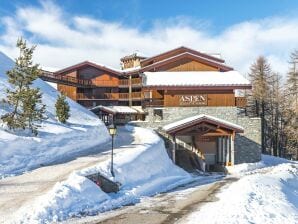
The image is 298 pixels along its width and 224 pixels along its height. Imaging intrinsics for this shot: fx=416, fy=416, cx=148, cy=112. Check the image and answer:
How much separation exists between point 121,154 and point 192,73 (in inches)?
945

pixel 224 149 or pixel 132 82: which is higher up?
pixel 132 82

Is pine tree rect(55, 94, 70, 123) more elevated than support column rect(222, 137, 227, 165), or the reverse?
pine tree rect(55, 94, 70, 123)

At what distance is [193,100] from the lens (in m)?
41.0

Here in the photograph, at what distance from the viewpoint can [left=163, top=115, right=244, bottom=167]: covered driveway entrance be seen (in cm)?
3522

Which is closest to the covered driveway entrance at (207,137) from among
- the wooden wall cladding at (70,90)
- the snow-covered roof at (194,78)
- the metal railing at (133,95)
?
the snow-covered roof at (194,78)

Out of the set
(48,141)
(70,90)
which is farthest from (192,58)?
(48,141)

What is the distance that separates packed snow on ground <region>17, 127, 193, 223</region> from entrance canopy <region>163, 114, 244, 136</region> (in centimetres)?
540

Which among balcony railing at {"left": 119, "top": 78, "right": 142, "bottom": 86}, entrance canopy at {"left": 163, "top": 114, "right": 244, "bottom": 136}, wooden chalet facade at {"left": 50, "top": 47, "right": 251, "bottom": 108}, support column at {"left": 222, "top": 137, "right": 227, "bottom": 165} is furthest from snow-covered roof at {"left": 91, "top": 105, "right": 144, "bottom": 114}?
entrance canopy at {"left": 163, "top": 114, "right": 244, "bottom": 136}

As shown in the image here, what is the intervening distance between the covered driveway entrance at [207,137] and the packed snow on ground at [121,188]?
5837mm

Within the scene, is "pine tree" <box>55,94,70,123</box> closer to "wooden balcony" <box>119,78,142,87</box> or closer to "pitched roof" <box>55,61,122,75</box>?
"wooden balcony" <box>119,78,142,87</box>

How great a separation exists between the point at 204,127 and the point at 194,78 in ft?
28.9

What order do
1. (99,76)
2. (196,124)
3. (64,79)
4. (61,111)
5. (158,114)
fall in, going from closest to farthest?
(61,111), (196,124), (158,114), (64,79), (99,76)

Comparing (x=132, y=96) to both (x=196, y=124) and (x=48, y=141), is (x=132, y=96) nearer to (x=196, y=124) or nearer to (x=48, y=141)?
(x=196, y=124)

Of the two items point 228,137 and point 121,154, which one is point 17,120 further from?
point 228,137
